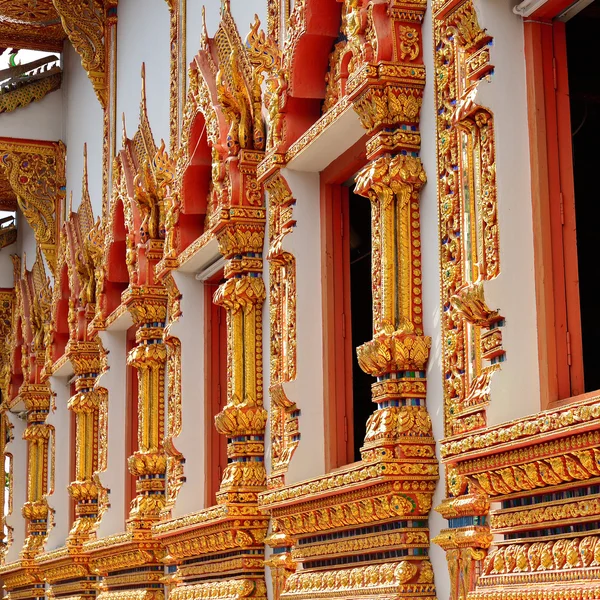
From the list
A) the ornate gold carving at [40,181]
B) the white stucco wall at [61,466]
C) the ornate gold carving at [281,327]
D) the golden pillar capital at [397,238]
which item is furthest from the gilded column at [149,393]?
the ornate gold carving at [40,181]

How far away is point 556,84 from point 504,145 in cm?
35

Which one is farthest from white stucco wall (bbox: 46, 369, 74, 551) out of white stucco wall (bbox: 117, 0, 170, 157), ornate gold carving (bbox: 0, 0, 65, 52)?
ornate gold carving (bbox: 0, 0, 65, 52)

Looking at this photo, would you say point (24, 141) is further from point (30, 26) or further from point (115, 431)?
point (115, 431)

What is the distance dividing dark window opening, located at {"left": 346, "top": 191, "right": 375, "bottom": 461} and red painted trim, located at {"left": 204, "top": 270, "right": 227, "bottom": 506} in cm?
92

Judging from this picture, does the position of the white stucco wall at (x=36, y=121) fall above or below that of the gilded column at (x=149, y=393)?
above

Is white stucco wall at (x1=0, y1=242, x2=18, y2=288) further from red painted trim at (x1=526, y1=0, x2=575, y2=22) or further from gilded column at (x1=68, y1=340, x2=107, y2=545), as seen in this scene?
red painted trim at (x1=526, y1=0, x2=575, y2=22)

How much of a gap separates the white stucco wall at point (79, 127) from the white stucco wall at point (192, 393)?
13.6 feet

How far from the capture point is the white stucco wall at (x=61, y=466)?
15.1m

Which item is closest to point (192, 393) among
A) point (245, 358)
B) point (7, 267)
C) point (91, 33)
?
point (245, 358)

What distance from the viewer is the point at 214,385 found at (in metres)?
9.87

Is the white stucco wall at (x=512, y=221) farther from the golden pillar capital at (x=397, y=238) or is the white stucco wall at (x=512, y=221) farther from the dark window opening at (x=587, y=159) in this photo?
the dark window opening at (x=587, y=159)

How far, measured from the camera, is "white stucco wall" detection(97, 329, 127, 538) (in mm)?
12125

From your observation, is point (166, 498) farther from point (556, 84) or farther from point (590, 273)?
point (556, 84)

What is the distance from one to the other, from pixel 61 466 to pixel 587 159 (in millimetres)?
8197
